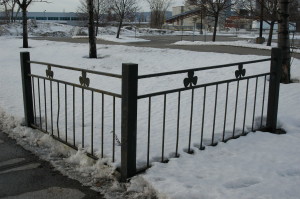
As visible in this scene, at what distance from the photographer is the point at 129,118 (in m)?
3.65

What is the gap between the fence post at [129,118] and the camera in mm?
3539

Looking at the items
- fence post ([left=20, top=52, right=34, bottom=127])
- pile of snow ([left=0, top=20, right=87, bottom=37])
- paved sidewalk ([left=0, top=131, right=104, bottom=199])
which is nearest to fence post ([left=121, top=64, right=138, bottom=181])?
paved sidewalk ([left=0, top=131, right=104, bottom=199])

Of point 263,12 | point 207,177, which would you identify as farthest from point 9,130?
point 263,12

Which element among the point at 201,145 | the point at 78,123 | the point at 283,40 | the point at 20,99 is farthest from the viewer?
the point at 283,40

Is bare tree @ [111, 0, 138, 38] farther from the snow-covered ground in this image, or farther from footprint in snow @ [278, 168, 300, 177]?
footprint in snow @ [278, 168, 300, 177]

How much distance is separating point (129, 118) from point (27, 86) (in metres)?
2.58

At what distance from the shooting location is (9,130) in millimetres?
5770

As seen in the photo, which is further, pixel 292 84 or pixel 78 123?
pixel 292 84

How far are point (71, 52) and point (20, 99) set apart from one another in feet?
33.2

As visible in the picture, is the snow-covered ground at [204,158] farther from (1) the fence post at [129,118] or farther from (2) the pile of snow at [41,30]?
(2) the pile of snow at [41,30]

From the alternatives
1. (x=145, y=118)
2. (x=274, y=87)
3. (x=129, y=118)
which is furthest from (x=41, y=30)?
(x=129, y=118)

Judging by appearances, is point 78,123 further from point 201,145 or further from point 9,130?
point 201,145

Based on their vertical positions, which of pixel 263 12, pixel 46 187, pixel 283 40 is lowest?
pixel 46 187

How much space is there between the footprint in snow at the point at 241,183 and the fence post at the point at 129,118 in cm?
99
